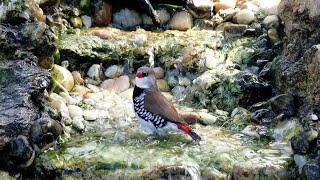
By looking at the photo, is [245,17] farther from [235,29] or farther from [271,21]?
[271,21]

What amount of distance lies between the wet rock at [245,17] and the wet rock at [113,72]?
5.91 ft

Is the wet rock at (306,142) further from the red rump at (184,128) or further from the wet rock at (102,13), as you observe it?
the wet rock at (102,13)

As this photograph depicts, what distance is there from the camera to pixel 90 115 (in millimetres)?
6336

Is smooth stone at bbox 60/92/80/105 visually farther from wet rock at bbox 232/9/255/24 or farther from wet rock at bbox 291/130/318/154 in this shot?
wet rock at bbox 232/9/255/24

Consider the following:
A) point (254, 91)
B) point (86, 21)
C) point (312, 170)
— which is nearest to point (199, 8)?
point (86, 21)

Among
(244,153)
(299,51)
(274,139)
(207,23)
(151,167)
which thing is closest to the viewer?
(151,167)

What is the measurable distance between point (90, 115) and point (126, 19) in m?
2.14

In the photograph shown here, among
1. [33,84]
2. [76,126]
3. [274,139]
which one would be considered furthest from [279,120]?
[33,84]

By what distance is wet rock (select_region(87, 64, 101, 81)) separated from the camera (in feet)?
23.4

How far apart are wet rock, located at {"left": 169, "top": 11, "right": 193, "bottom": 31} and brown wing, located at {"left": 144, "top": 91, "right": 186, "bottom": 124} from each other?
2.62 m

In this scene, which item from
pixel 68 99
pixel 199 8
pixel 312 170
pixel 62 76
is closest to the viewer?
pixel 312 170

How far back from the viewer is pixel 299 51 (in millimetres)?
6422

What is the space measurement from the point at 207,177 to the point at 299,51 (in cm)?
196

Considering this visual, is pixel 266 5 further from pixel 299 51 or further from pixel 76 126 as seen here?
pixel 76 126
